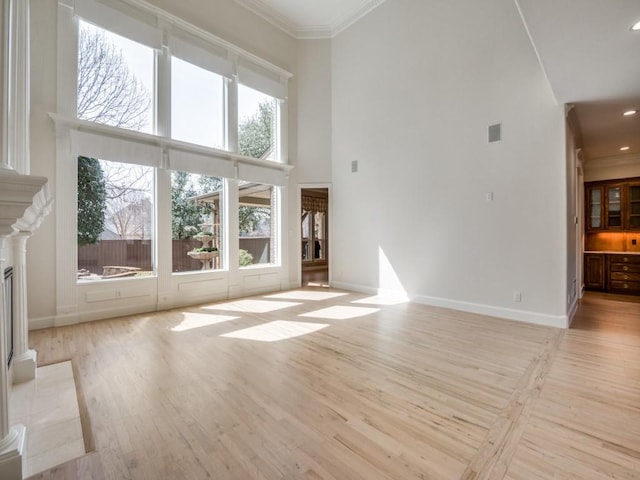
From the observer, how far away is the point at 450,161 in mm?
4969

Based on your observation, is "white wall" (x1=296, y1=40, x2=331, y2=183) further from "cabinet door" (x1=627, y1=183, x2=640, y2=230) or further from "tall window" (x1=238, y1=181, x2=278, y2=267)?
"cabinet door" (x1=627, y1=183, x2=640, y2=230)

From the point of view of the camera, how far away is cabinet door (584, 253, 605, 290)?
6.25 m

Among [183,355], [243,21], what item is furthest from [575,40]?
[243,21]

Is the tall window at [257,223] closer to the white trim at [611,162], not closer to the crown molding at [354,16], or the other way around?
the crown molding at [354,16]

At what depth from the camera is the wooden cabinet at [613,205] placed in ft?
20.1

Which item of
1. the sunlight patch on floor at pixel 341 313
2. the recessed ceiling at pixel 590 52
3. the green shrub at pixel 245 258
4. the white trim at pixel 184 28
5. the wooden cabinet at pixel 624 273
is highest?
the white trim at pixel 184 28

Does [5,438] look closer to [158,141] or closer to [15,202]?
[15,202]

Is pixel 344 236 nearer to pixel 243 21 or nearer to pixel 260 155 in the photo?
pixel 260 155

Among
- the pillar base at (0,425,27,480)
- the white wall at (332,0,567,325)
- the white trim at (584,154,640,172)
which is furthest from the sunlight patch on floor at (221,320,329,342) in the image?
the white trim at (584,154,640,172)

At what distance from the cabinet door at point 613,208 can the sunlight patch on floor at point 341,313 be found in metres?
5.50

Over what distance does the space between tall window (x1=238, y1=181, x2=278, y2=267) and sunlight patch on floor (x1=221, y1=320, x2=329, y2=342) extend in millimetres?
2380

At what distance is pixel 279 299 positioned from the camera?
5.84 metres

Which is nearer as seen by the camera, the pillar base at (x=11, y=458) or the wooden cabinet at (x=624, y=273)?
the pillar base at (x=11, y=458)

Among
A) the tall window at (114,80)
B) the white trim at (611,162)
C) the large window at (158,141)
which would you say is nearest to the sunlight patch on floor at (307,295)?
the large window at (158,141)
